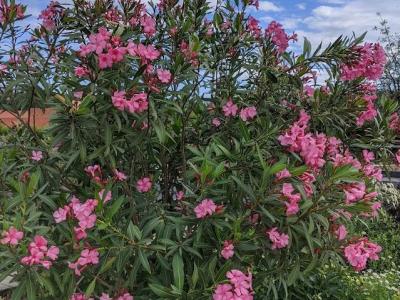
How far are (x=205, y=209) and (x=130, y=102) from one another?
541 mm

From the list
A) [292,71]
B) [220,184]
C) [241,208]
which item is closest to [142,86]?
[220,184]

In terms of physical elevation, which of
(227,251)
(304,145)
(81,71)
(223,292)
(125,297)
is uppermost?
(81,71)

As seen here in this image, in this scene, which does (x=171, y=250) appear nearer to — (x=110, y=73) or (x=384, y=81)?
(x=110, y=73)

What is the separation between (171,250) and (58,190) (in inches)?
26.4

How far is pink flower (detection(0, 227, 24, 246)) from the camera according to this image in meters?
2.12

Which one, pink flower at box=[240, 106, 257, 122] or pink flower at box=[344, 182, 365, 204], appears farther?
pink flower at box=[240, 106, 257, 122]

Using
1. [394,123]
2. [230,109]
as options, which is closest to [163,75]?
[230,109]

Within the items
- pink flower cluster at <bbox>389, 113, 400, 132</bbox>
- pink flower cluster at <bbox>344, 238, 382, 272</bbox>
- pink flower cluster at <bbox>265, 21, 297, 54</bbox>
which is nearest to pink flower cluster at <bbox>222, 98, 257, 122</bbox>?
pink flower cluster at <bbox>265, 21, 297, 54</bbox>

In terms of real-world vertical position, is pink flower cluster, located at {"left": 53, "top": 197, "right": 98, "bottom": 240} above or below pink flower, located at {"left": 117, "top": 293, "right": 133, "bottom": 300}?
above

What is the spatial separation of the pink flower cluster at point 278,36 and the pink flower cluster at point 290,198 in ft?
2.93

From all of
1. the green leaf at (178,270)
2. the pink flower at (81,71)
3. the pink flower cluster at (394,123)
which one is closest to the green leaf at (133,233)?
the green leaf at (178,270)

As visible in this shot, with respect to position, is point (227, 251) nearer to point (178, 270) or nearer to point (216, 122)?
point (178, 270)

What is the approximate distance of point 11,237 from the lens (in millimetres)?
2129

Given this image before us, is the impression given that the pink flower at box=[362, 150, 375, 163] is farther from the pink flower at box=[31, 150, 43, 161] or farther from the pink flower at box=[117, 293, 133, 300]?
the pink flower at box=[31, 150, 43, 161]
